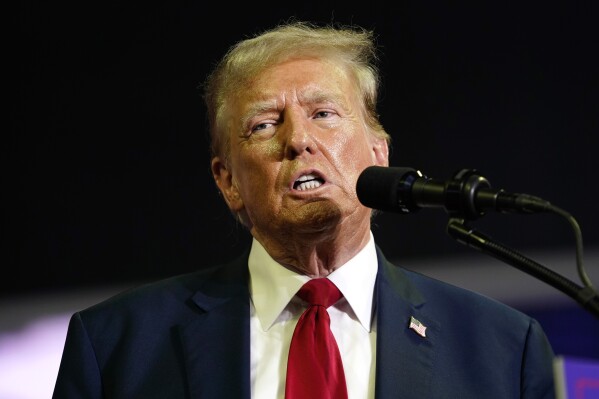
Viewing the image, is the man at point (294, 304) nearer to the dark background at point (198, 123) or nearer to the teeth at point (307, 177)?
the teeth at point (307, 177)

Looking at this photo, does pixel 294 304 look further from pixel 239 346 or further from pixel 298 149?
pixel 298 149

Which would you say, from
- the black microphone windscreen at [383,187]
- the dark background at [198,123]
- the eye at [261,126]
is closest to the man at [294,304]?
the eye at [261,126]

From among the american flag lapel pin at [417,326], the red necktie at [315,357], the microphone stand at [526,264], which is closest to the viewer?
the microphone stand at [526,264]

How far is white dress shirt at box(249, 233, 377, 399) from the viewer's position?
6.89ft

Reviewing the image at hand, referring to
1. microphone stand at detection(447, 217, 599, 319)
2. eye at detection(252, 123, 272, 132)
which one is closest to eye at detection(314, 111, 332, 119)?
eye at detection(252, 123, 272, 132)

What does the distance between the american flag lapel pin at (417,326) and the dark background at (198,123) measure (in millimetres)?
1120

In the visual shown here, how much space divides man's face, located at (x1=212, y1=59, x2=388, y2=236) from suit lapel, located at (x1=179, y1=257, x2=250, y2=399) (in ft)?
0.52

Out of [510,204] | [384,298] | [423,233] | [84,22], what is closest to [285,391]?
[384,298]

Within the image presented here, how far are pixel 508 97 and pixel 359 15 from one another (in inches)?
22.5

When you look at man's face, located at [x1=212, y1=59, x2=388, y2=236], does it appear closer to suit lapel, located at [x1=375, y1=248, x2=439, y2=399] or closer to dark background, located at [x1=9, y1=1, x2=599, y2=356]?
suit lapel, located at [x1=375, y1=248, x2=439, y2=399]

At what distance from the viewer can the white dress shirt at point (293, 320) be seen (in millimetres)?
2102

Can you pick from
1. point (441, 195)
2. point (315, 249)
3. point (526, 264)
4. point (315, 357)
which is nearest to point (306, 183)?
point (315, 249)

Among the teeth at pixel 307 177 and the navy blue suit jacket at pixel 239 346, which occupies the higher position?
the teeth at pixel 307 177

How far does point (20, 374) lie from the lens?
10.4 ft
